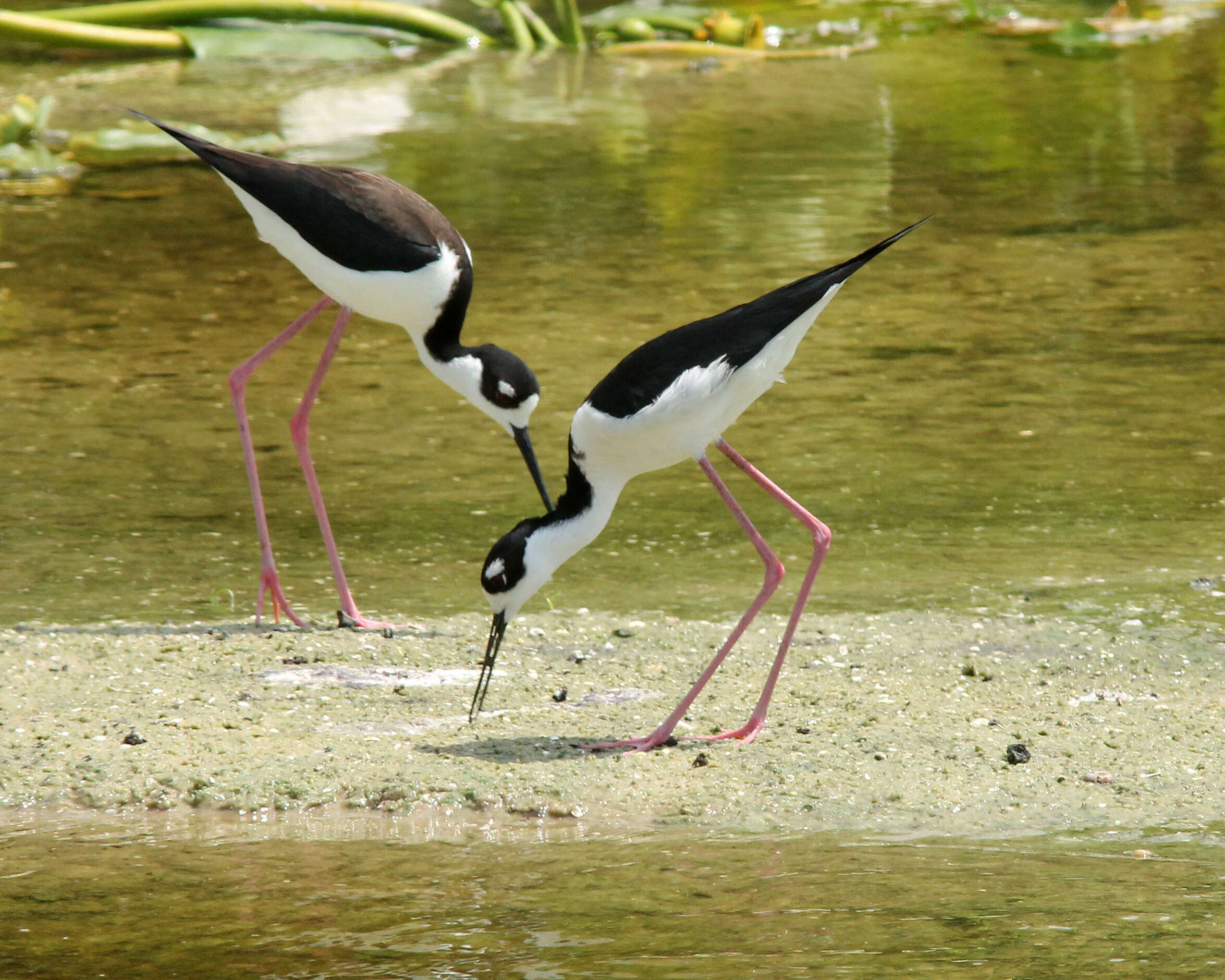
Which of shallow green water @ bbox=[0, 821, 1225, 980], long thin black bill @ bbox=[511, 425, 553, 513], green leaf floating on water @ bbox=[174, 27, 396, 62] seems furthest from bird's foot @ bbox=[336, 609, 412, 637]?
green leaf floating on water @ bbox=[174, 27, 396, 62]

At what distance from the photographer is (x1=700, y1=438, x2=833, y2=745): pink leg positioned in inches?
169

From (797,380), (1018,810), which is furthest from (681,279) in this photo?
(1018,810)

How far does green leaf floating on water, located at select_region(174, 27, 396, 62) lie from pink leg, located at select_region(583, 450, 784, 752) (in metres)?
9.98

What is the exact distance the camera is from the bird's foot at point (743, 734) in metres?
4.28

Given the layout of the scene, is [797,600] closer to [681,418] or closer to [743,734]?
[743,734]

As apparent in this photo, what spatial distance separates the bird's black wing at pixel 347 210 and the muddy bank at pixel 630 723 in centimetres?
115

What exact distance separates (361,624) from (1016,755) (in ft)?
6.58

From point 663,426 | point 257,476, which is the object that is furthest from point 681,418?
point 257,476

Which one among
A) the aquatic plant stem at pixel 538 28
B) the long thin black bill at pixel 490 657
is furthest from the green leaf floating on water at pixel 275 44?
the long thin black bill at pixel 490 657

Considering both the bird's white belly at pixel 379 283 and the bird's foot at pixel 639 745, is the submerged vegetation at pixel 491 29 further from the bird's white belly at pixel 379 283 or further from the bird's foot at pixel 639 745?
the bird's foot at pixel 639 745

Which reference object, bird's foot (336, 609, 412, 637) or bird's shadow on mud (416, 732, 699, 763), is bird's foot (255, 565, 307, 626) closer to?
bird's foot (336, 609, 412, 637)

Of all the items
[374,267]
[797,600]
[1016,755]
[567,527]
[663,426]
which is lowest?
[1016,755]

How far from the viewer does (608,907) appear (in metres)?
3.36

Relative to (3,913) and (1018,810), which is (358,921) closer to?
(3,913)
